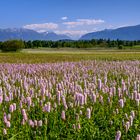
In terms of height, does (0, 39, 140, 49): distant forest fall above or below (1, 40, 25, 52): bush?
below

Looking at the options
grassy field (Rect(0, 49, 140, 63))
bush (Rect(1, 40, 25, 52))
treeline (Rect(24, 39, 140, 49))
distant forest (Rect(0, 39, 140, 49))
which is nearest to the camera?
grassy field (Rect(0, 49, 140, 63))

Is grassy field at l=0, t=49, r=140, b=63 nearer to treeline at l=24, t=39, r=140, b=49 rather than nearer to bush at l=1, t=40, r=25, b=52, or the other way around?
bush at l=1, t=40, r=25, b=52

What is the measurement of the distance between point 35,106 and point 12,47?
90033mm

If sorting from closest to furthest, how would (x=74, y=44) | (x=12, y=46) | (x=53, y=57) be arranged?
(x=53, y=57)
(x=12, y=46)
(x=74, y=44)

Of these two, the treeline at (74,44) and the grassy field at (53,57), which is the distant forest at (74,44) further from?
the grassy field at (53,57)

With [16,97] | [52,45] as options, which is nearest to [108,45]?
[52,45]

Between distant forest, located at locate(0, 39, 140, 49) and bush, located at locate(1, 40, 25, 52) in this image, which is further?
distant forest, located at locate(0, 39, 140, 49)

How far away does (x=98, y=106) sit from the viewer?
27.4 ft

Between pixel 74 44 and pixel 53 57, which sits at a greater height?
pixel 53 57

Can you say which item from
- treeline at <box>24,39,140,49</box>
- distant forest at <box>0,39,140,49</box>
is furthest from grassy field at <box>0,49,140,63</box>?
treeline at <box>24,39,140,49</box>

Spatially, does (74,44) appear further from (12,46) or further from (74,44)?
(12,46)

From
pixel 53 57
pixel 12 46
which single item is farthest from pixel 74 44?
pixel 53 57

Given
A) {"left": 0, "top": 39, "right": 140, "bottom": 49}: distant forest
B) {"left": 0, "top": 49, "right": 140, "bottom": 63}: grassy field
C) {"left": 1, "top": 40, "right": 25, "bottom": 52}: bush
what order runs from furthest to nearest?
{"left": 0, "top": 39, "right": 140, "bottom": 49}: distant forest, {"left": 1, "top": 40, "right": 25, "bottom": 52}: bush, {"left": 0, "top": 49, "right": 140, "bottom": 63}: grassy field

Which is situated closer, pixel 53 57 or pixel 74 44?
pixel 53 57
